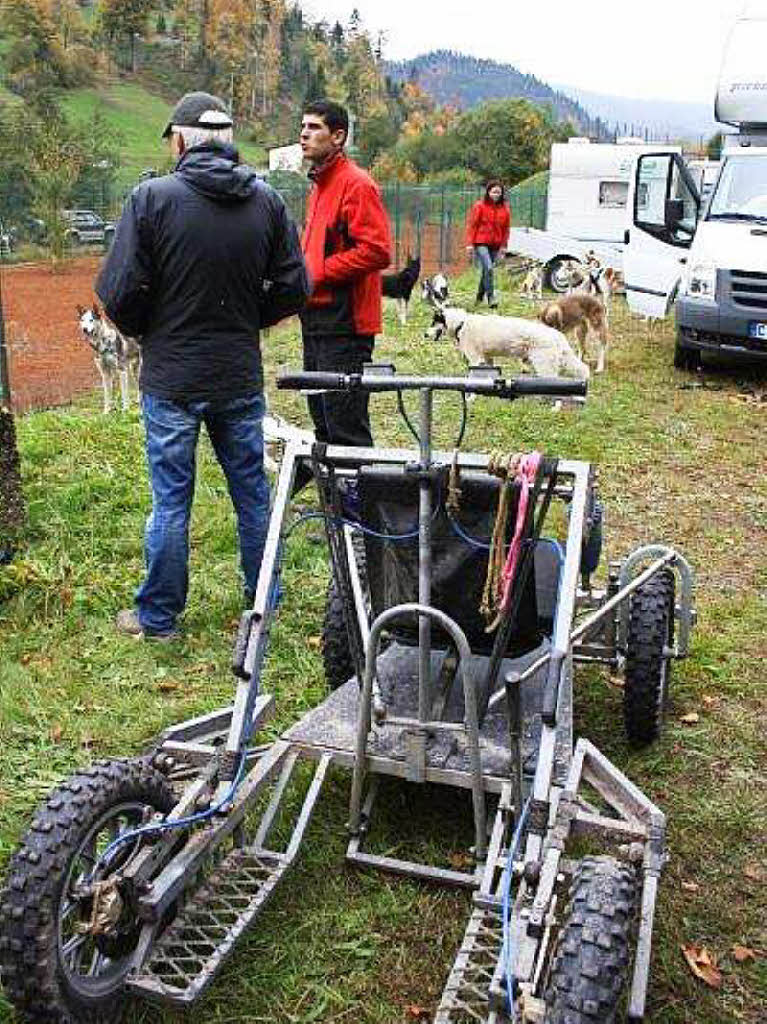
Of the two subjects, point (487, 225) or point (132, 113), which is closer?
point (487, 225)

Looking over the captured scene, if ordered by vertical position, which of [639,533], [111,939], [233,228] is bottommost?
[639,533]

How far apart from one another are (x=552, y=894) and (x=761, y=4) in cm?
1301

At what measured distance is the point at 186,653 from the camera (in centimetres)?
464

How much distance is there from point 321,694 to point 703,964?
178 centimetres

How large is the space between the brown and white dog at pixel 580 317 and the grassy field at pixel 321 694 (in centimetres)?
308

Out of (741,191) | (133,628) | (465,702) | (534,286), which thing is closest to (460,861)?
(465,702)

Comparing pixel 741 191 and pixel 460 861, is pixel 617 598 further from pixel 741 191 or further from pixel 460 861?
pixel 741 191

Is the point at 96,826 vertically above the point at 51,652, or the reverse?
the point at 96,826

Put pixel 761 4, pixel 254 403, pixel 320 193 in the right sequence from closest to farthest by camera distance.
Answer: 1. pixel 254 403
2. pixel 320 193
3. pixel 761 4

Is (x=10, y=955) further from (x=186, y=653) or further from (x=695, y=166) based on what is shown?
(x=695, y=166)

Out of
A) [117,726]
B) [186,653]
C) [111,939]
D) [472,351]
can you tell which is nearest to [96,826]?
[111,939]

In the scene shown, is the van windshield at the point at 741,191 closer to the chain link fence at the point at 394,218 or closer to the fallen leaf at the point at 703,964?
the fallen leaf at the point at 703,964

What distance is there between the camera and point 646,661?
381 cm

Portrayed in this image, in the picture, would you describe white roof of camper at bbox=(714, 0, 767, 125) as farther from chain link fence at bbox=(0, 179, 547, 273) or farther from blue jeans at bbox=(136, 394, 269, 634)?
chain link fence at bbox=(0, 179, 547, 273)
